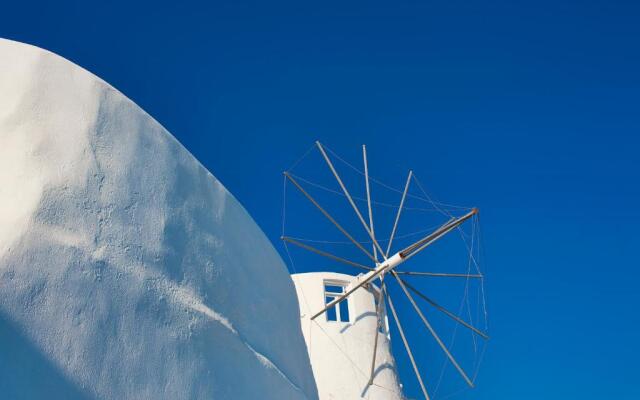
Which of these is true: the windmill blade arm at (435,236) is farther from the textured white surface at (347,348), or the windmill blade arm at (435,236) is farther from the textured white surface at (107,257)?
the textured white surface at (107,257)

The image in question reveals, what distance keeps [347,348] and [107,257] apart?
11.6m

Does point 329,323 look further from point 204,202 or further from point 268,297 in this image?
point 204,202

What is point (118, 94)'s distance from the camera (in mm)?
4848

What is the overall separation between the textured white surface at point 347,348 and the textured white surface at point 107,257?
9.12 metres

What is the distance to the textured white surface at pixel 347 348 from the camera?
14719 mm

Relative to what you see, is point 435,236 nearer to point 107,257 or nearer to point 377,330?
point 377,330

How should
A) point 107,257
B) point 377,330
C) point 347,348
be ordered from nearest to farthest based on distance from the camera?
point 107,257 < point 377,330 < point 347,348

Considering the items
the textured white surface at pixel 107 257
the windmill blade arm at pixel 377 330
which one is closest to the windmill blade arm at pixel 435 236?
the windmill blade arm at pixel 377 330

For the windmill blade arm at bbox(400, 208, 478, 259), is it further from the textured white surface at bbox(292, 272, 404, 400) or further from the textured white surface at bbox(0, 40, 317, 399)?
the textured white surface at bbox(0, 40, 317, 399)

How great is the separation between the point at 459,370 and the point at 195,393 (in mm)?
11403

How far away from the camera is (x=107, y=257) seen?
13.9 ft

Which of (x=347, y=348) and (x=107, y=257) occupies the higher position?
(x=347, y=348)

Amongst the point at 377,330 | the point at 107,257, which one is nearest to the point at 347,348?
the point at 377,330

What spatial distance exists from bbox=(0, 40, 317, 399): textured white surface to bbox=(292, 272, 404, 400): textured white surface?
9.12 m
